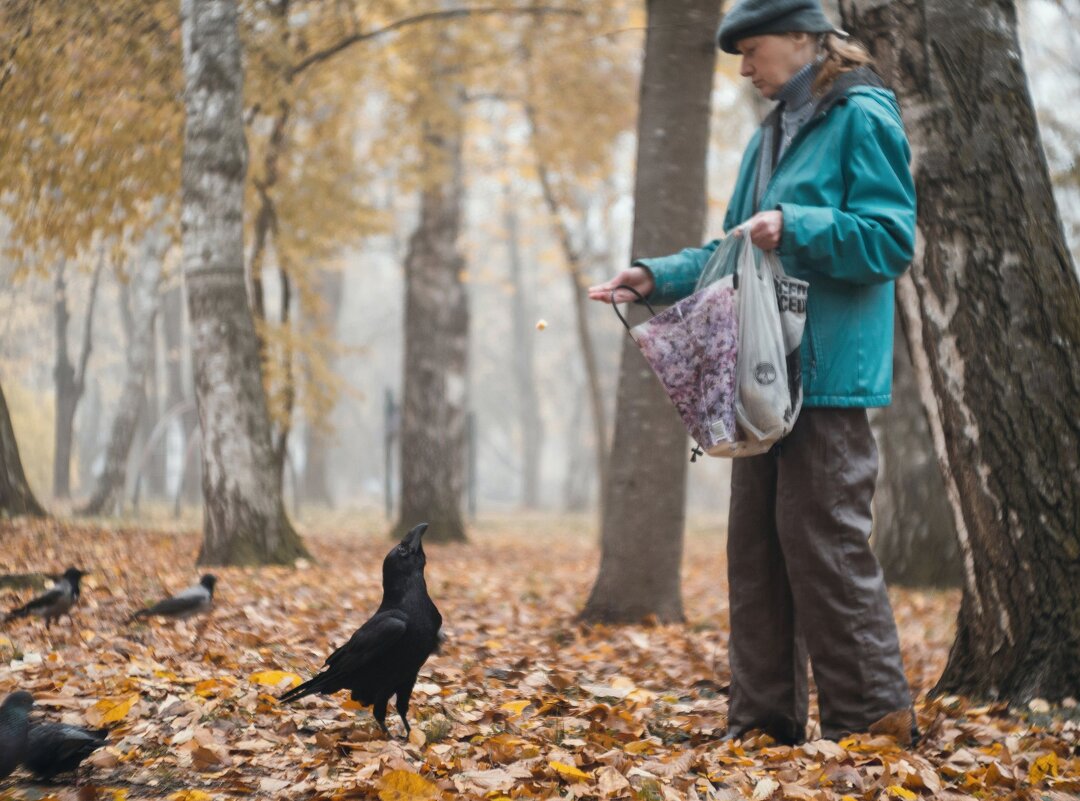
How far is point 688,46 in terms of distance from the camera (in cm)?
651

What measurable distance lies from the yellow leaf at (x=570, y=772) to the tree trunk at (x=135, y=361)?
675 centimetres

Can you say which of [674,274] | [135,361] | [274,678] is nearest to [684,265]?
[674,274]

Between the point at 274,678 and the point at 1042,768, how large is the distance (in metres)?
2.64

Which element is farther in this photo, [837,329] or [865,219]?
[837,329]

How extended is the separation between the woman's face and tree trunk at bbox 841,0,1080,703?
77 cm

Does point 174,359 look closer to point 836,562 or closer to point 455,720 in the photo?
point 455,720

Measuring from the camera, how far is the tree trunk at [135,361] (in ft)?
31.6

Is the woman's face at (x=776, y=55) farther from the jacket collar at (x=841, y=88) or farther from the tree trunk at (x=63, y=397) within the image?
the tree trunk at (x=63, y=397)

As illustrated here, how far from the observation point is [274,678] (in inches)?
153

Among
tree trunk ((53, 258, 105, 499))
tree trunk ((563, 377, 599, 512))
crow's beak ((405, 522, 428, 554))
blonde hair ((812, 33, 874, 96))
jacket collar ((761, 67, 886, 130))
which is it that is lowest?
tree trunk ((563, 377, 599, 512))

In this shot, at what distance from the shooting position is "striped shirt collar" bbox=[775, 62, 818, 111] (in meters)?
3.40

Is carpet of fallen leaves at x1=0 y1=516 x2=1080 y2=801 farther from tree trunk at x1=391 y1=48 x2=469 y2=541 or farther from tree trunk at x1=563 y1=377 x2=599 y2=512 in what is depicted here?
tree trunk at x1=563 y1=377 x2=599 y2=512

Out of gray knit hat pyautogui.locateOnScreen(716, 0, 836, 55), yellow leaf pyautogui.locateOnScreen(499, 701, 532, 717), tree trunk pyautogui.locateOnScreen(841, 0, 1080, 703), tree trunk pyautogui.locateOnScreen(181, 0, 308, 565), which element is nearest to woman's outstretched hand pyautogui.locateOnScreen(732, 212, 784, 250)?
gray knit hat pyautogui.locateOnScreen(716, 0, 836, 55)

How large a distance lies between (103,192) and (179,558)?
2744 millimetres
